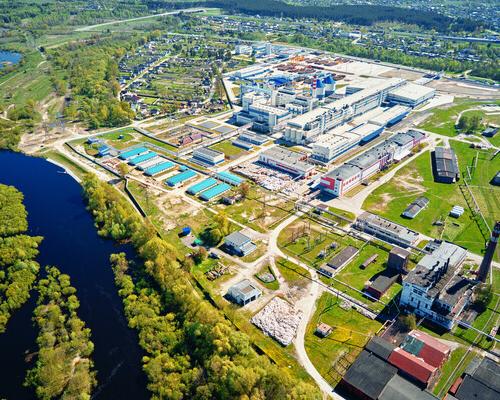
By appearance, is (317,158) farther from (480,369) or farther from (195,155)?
(480,369)

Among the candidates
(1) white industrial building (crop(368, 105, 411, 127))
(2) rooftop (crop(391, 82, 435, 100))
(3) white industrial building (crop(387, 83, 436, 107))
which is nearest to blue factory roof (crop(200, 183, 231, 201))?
(1) white industrial building (crop(368, 105, 411, 127))

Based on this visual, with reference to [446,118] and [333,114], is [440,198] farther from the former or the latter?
[446,118]

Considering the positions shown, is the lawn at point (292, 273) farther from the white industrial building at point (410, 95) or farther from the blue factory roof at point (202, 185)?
the white industrial building at point (410, 95)

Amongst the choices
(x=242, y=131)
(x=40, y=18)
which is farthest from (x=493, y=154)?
(x=40, y=18)

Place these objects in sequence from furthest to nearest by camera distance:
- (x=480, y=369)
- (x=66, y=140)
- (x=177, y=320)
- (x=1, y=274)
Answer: (x=66, y=140) → (x=1, y=274) → (x=177, y=320) → (x=480, y=369)

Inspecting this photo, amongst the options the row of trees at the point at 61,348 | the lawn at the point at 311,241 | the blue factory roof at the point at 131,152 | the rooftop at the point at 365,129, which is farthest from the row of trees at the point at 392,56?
the row of trees at the point at 61,348

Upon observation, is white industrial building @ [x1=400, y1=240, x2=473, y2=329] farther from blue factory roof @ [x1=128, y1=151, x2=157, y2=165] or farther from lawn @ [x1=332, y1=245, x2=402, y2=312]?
blue factory roof @ [x1=128, y1=151, x2=157, y2=165]
